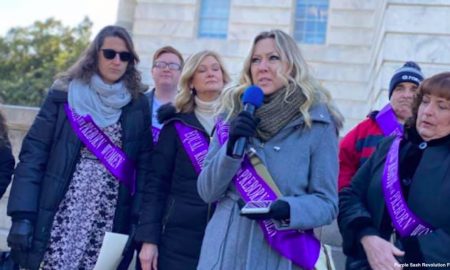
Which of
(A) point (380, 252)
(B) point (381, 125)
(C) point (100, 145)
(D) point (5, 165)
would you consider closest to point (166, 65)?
(C) point (100, 145)

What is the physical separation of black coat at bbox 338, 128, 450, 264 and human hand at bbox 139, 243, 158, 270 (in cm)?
120

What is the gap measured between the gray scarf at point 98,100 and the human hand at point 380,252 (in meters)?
1.97

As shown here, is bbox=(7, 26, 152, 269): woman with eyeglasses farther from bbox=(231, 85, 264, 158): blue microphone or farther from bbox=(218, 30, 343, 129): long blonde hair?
bbox=(231, 85, 264, 158): blue microphone

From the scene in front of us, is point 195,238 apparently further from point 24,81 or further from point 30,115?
point 24,81

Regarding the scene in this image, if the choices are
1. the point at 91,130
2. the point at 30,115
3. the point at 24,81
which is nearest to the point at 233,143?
the point at 91,130

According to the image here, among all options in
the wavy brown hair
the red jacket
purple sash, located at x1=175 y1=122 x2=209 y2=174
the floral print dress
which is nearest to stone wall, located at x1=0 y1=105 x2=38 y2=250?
the wavy brown hair

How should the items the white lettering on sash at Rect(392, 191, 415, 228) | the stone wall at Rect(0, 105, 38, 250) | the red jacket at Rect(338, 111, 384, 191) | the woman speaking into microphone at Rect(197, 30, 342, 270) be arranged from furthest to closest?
the stone wall at Rect(0, 105, 38, 250) → the red jacket at Rect(338, 111, 384, 191) → the white lettering on sash at Rect(392, 191, 415, 228) → the woman speaking into microphone at Rect(197, 30, 342, 270)

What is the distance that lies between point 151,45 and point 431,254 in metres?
16.5

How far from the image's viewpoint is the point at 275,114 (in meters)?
3.43

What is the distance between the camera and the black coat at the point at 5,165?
15.3 feet

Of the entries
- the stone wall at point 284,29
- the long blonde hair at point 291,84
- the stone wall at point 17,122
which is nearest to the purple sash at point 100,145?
the long blonde hair at point 291,84

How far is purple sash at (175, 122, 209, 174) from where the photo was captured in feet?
13.4

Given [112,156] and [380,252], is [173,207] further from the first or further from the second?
[380,252]

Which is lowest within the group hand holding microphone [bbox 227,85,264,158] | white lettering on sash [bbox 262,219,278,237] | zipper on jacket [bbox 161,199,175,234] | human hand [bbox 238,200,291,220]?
zipper on jacket [bbox 161,199,175,234]
